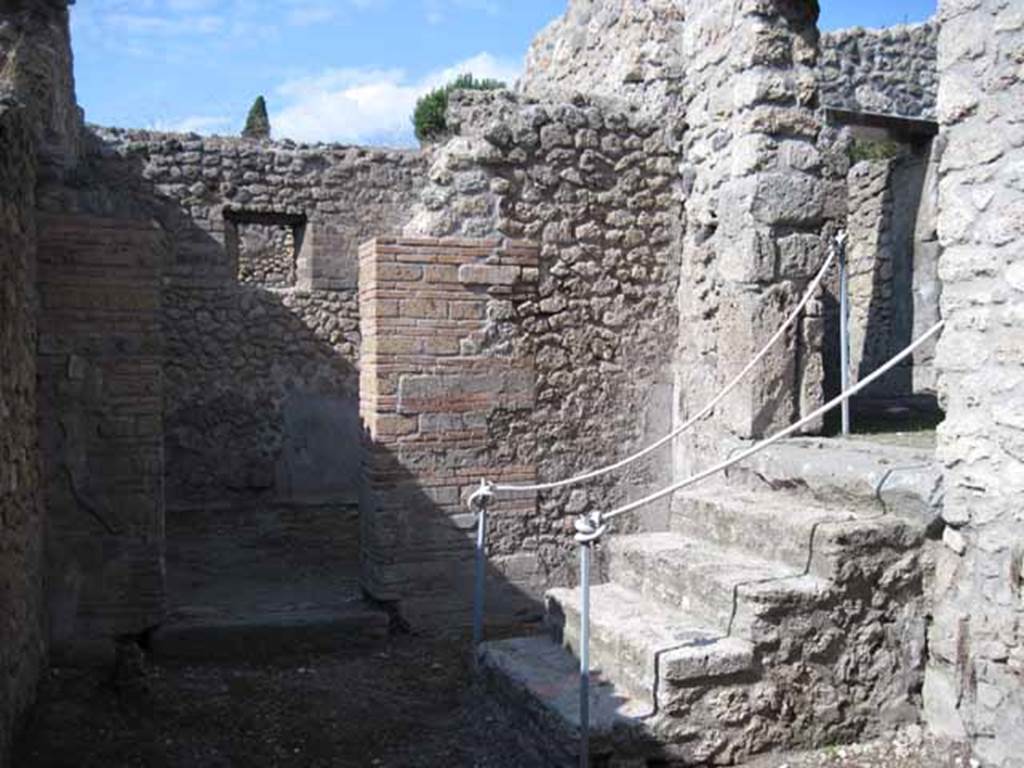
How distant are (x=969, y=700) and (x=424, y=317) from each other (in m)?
3.62

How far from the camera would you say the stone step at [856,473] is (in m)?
4.36

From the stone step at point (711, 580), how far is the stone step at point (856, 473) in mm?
491

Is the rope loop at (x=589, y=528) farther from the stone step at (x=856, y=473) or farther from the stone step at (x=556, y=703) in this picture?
the stone step at (x=856, y=473)

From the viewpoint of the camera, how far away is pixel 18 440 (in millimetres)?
4746

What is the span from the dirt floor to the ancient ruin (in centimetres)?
17

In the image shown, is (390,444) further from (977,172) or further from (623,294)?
(977,172)

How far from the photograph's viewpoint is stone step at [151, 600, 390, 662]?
5.90m

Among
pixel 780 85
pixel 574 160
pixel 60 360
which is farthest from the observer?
pixel 574 160

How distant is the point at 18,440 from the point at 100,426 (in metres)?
0.86

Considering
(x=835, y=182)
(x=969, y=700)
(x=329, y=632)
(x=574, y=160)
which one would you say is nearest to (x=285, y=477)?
(x=329, y=632)

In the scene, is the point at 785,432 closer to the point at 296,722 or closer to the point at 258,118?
the point at 296,722

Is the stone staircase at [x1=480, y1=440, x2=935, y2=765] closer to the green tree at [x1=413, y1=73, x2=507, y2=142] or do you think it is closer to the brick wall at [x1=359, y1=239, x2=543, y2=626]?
the brick wall at [x1=359, y1=239, x2=543, y2=626]

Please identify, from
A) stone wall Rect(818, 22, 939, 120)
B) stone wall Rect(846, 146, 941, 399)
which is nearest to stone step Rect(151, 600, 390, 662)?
stone wall Rect(846, 146, 941, 399)

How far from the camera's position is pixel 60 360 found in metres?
5.50
